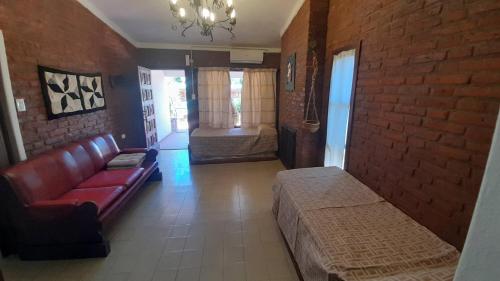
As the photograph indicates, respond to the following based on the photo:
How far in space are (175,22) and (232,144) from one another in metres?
2.53

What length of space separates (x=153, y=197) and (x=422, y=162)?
10.1ft

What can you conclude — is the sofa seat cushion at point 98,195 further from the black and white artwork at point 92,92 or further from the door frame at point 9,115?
the black and white artwork at point 92,92

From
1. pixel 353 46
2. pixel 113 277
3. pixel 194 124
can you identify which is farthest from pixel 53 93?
pixel 353 46

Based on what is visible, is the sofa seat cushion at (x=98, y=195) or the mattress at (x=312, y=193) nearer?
the mattress at (x=312, y=193)

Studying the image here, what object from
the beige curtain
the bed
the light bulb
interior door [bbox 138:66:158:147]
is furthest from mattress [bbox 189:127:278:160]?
the light bulb

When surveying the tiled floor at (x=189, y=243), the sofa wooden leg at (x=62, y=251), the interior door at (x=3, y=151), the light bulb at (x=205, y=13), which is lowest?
the tiled floor at (x=189, y=243)

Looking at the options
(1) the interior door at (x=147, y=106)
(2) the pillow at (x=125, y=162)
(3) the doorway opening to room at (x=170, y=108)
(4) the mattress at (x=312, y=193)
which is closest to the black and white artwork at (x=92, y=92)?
(2) the pillow at (x=125, y=162)

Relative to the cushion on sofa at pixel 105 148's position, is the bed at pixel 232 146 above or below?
below

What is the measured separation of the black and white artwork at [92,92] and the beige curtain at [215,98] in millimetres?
2122

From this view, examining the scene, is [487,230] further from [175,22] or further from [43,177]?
[175,22]

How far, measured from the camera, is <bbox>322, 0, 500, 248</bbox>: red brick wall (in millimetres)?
1150

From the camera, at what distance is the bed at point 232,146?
4.48 m

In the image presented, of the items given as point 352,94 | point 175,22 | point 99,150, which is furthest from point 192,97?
point 352,94

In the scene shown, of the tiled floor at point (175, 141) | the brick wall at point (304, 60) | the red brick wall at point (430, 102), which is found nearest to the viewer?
the red brick wall at point (430, 102)
